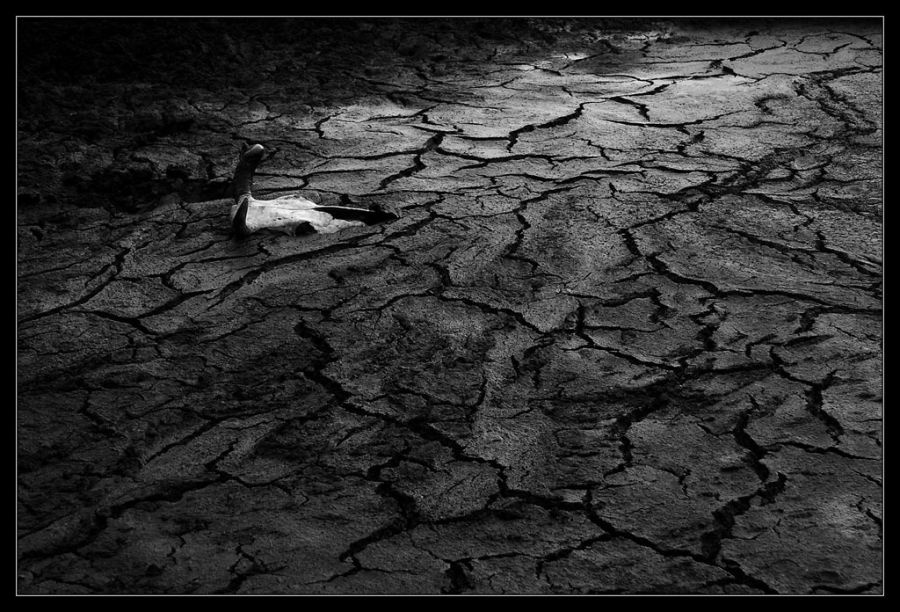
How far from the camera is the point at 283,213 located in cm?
322

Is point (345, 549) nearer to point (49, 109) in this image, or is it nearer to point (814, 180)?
point (814, 180)

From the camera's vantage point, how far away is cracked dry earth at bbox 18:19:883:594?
1775 millimetres

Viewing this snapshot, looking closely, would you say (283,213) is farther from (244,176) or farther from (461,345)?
(461,345)

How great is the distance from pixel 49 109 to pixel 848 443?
401cm

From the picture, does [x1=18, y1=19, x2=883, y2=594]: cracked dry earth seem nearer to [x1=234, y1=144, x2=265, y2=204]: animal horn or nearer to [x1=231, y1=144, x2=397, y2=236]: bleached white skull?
[x1=231, y1=144, x2=397, y2=236]: bleached white skull

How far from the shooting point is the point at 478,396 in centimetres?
226

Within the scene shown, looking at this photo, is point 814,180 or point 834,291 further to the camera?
point 814,180

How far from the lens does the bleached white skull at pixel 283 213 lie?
316cm

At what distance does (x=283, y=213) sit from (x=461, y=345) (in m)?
1.07

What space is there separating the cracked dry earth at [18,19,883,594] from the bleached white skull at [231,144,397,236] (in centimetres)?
7

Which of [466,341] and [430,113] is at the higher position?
[430,113]

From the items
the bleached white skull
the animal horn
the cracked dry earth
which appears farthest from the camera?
the animal horn

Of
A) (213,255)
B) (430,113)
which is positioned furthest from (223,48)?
(213,255)

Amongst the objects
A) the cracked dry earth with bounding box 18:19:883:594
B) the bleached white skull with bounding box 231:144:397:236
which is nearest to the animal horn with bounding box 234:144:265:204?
the bleached white skull with bounding box 231:144:397:236
